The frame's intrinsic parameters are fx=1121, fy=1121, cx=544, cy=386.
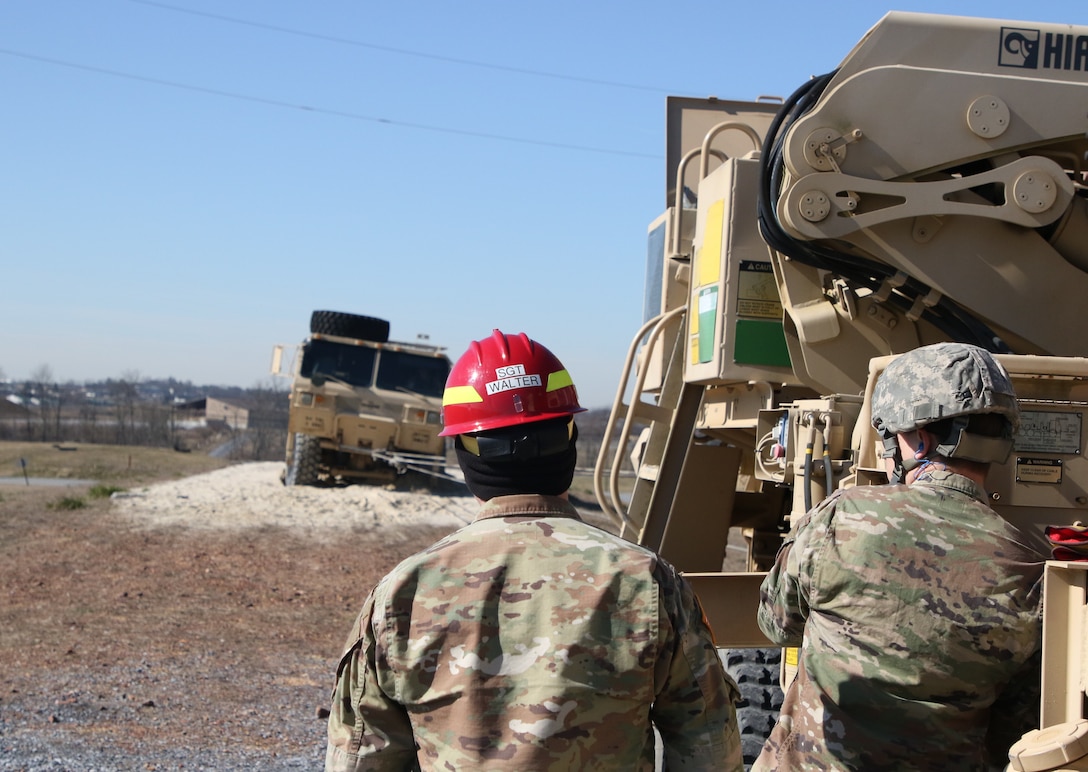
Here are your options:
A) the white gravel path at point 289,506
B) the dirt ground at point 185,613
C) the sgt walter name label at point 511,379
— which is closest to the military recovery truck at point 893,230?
the sgt walter name label at point 511,379

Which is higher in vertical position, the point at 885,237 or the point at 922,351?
the point at 885,237

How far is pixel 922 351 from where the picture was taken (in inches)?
101

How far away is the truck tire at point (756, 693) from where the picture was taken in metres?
4.13

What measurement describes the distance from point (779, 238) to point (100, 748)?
3727 millimetres

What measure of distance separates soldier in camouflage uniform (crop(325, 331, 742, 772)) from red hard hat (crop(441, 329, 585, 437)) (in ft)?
0.10

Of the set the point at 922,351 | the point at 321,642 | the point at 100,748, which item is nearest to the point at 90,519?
the point at 321,642

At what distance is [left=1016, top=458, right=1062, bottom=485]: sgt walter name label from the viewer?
3131 mm

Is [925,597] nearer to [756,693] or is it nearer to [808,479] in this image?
[808,479]

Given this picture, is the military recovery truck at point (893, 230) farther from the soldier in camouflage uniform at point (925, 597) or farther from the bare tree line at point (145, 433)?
the bare tree line at point (145, 433)

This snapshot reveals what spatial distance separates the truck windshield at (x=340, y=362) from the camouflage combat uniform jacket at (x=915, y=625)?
578 inches

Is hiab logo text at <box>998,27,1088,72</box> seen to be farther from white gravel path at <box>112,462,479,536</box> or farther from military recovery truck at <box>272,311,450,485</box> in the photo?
military recovery truck at <box>272,311,450,485</box>

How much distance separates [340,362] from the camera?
17.0 metres

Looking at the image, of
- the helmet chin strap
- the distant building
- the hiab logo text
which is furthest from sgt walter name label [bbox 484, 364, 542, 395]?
the distant building

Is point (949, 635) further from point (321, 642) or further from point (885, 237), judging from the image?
point (321, 642)
